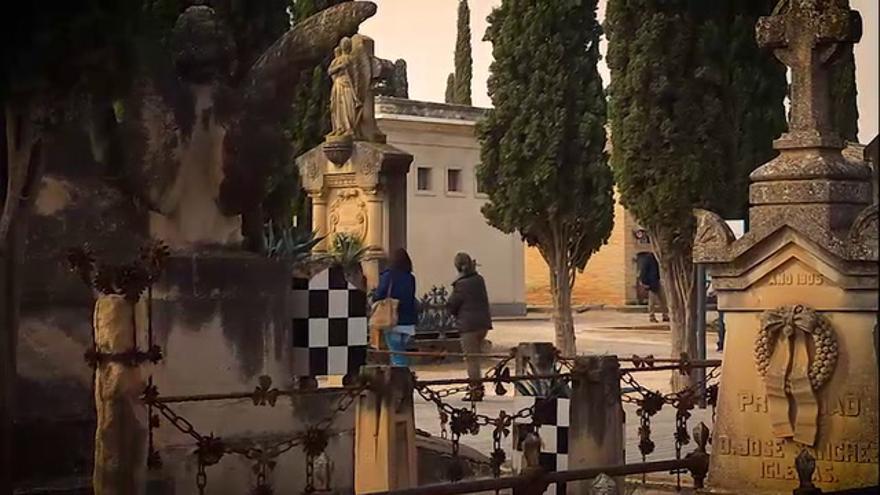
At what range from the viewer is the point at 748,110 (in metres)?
18.6

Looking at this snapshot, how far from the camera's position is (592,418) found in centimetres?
995

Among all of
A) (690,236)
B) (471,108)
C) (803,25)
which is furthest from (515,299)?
(803,25)

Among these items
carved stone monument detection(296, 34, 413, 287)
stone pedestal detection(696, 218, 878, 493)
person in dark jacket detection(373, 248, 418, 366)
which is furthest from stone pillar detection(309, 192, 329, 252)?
stone pedestal detection(696, 218, 878, 493)

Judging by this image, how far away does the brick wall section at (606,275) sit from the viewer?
53.3 meters

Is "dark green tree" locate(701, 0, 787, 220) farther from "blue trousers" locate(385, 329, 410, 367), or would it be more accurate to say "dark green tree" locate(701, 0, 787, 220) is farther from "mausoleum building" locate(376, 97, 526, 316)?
"mausoleum building" locate(376, 97, 526, 316)

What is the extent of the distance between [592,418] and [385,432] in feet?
4.85

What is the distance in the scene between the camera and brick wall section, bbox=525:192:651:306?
2099 inches

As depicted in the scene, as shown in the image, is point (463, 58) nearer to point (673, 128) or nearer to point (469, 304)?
point (469, 304)

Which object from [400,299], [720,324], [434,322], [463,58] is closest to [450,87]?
[463,58]

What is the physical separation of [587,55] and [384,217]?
3941 millimetres

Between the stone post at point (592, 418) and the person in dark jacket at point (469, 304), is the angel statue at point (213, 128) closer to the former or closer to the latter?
the stone post at point (592, 418)

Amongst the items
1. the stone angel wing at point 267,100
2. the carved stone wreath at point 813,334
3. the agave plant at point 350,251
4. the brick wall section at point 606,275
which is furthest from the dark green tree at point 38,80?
the brick wall section at point 606,275

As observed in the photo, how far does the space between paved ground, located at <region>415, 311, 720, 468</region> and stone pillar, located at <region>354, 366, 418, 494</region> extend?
4.20m

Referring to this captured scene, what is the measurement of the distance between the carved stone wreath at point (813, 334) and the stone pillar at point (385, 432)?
2351 mm
